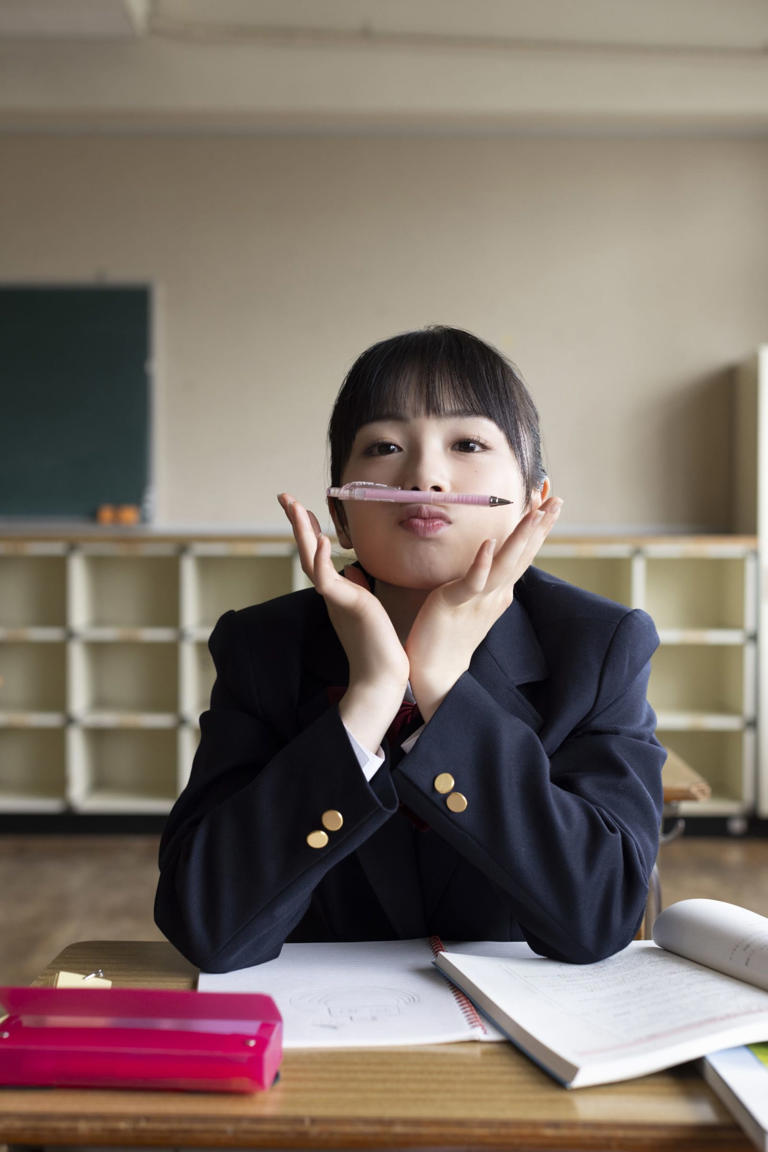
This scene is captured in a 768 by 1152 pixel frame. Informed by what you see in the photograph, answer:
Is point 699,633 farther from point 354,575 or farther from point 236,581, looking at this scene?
point 354,575

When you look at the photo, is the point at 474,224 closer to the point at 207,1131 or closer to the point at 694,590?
the point at 694,590

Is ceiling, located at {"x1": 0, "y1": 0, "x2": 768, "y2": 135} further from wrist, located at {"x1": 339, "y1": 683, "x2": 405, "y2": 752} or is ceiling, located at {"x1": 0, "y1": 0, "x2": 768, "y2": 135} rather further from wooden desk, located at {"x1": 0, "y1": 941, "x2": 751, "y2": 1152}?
wooden desk, located at {"x1": 0, "y1": 941, "x2": 751, "y2": 1152}

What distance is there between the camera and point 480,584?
101 cm

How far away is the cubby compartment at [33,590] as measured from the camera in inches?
181

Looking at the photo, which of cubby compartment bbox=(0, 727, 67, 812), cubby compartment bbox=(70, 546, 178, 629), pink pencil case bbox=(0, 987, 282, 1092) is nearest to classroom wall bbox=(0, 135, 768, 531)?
cubby compartment bbox=(70, 546, 178, 629)

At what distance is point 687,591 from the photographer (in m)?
4.55

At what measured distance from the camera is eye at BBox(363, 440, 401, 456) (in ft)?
3.59

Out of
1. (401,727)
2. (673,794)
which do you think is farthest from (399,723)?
(673,794)

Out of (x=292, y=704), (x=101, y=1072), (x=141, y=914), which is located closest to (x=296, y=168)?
(x=141, y=914)

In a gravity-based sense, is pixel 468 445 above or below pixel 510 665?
above

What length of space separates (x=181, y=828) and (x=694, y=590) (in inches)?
151

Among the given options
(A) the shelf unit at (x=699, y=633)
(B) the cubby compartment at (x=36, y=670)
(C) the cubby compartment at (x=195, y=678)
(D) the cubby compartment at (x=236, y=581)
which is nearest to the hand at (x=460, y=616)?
(A) the shelf unit at (x=699, y=633)

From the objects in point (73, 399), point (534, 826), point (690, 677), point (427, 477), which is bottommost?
point (690, 677)

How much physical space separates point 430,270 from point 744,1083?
169 inches
